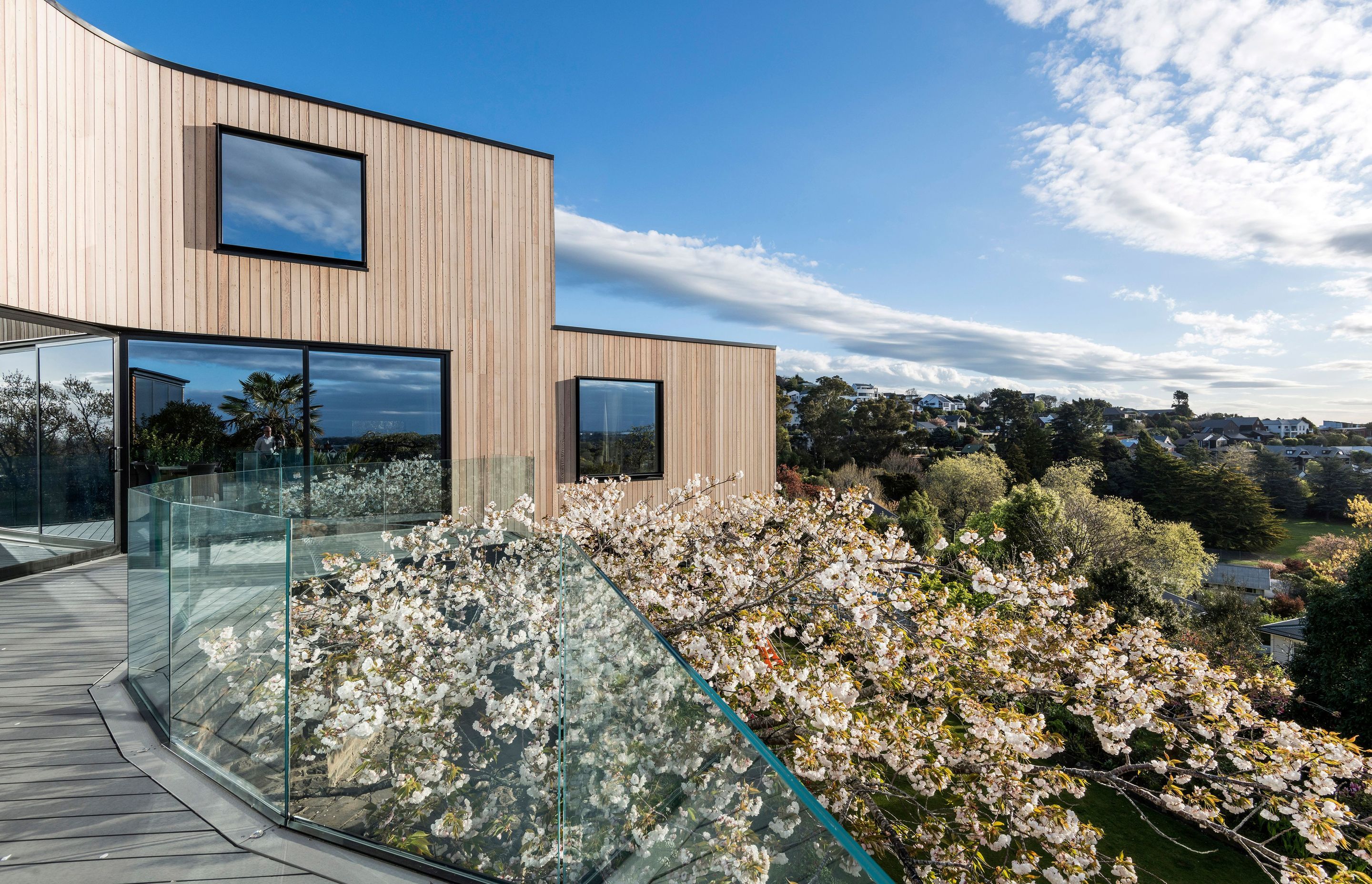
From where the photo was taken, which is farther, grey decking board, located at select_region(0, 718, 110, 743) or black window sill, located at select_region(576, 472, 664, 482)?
black window sill, located at select_region(576, 472, 664, 482)

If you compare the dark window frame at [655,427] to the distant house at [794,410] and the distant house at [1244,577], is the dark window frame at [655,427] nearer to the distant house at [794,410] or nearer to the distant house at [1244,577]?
the distant house at [1244,577]

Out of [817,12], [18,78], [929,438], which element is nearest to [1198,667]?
[18,78]

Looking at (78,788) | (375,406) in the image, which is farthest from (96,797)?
(375,406)

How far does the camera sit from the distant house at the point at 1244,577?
24.1m

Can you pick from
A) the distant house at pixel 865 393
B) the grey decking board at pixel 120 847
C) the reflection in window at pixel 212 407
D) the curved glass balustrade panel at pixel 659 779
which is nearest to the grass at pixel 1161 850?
the curved glass balustrade panel at pixel 659 779

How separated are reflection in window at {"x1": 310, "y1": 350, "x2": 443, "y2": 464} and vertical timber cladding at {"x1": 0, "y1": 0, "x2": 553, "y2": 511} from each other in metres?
0.27

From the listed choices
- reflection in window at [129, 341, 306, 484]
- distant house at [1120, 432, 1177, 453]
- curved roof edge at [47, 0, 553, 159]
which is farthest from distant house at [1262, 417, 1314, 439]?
reflection in window at [129, 341, 306, 484]

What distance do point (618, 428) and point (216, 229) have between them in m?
5.54

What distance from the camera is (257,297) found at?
271 inches

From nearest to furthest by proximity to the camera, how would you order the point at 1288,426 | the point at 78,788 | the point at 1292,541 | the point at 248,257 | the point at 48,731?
the point at 78,788
the point at 48,731
the point at 248,257
the point at 1292,541
the point at 1288,426

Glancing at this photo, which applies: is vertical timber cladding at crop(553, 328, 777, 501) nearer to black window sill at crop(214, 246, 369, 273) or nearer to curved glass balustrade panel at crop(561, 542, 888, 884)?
black window sill at crop(214, 246, 369, 273)

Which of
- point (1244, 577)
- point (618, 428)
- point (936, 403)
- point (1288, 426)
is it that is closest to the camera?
point (618, 428)

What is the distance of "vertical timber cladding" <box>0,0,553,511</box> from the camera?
5547 millimetres

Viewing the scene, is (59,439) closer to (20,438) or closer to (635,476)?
(20,438)
